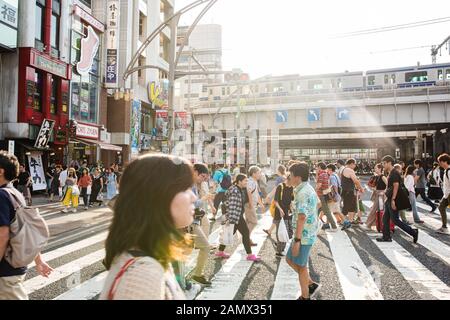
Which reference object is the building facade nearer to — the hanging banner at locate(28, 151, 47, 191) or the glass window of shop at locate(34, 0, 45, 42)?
the glass window of shop at locate(34, 0, 45, 42)

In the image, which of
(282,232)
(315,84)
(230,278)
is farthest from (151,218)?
(315,84)

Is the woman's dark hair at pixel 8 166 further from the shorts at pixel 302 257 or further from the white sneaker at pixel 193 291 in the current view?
the shorts at pixel 302 257

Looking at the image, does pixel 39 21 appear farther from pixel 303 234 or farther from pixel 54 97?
pixel 303 234

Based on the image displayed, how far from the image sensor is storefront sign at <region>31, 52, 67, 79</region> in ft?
66.9

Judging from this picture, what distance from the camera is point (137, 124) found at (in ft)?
110

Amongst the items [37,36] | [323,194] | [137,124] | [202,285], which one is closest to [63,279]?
[202,285]

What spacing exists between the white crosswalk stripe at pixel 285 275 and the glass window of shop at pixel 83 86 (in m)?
18.7

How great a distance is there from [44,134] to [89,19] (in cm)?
984

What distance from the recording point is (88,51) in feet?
84.7

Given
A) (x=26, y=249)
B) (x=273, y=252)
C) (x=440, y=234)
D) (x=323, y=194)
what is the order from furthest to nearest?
(x=323, y=194) < (x=440, y=234) < (x=273, y=252) < (x=26, y=249)

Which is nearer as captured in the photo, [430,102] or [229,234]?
[229,234]

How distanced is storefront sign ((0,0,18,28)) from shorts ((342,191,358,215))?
18.2 meters
